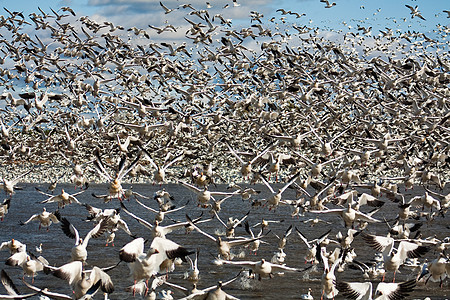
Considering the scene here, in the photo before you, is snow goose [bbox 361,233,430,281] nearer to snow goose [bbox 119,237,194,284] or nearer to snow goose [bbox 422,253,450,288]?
snow goose [bbox 422,253,450,288]

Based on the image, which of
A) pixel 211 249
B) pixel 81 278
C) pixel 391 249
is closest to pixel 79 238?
pixel 81 278

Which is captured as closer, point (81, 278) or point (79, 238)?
point (81, 278)

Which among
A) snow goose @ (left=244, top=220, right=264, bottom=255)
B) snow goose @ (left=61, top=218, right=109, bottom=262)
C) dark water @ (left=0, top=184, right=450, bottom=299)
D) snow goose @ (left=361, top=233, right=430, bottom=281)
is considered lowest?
dark water @ (left=0, top=184, right=450, bottom=299)

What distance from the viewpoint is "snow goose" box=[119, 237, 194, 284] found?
38.3 feet

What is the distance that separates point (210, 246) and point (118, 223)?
735 centimetres

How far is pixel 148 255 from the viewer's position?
38.4ft

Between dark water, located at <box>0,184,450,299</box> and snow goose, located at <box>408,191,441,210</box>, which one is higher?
snow goose, located at <box>408,191,441,210</box>

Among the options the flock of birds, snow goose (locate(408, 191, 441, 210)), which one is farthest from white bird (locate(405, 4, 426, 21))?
snow goose (locate(408, 191, 441, 210))

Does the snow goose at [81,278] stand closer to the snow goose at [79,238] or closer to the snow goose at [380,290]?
the snow goose at [79,238]

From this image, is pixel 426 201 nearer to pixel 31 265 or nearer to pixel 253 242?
pixel 253 242

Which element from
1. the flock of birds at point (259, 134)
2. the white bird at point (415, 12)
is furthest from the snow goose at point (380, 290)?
the white bird at point (415, 12)

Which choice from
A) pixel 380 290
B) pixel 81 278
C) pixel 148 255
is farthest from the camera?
pixel 148 255

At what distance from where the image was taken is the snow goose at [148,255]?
11.7m

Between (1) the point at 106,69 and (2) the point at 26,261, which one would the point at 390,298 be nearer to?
(2) the point at 26,261
